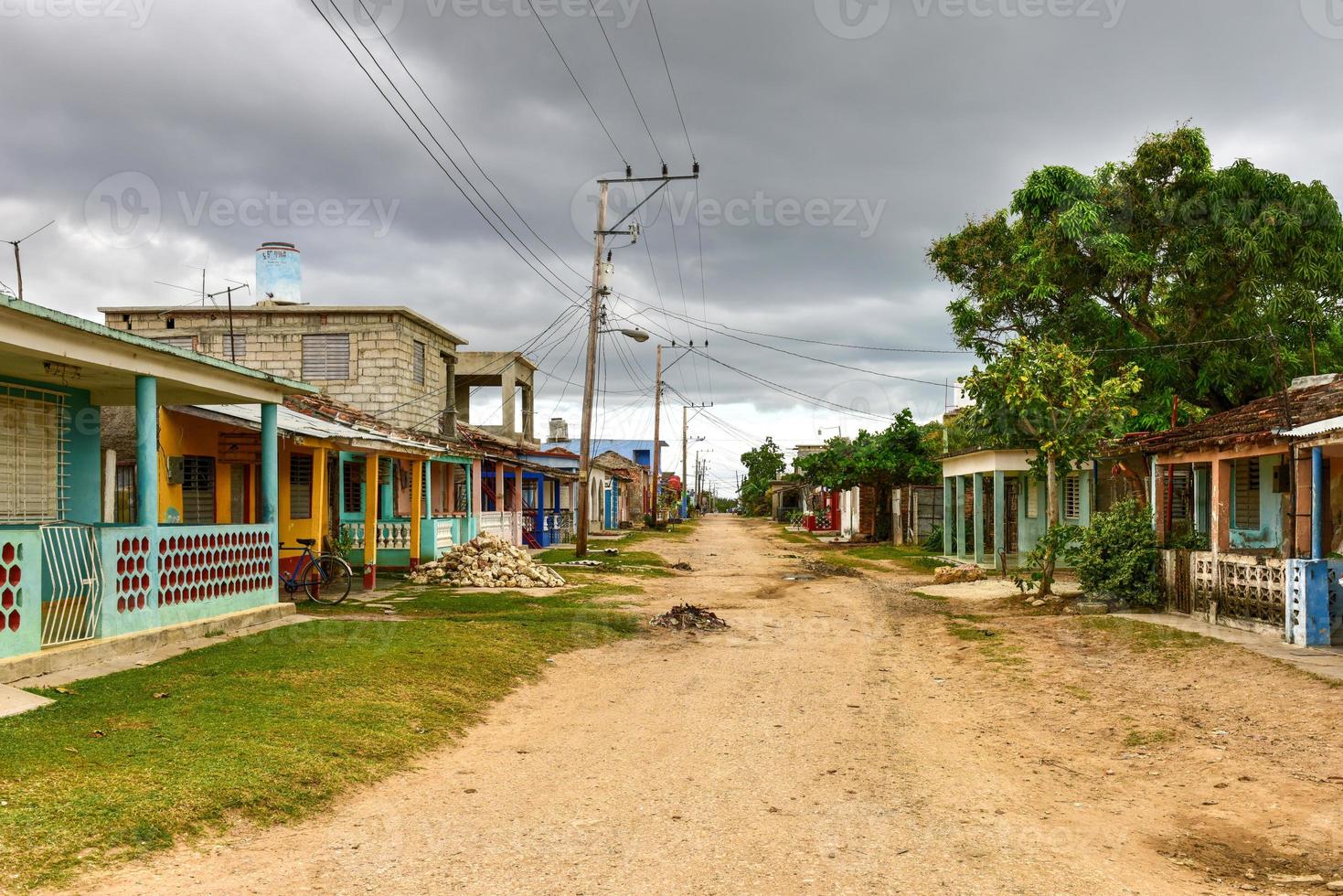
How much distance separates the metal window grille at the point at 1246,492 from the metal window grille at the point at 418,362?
2058 centimetres

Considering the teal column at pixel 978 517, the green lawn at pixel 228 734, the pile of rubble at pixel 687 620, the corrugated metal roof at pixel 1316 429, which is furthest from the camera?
the teal column at pixel 978 517

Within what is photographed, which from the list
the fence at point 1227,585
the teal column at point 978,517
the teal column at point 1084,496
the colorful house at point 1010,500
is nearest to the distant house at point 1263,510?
the fence at point 1227,585

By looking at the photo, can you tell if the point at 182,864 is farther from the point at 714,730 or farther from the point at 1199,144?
the point at 1199,144

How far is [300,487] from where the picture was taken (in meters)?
19.3

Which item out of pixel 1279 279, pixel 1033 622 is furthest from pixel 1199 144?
pixel 1033 622

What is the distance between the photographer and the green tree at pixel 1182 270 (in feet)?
70.3

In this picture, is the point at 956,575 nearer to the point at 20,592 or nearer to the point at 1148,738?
the point at 1148,738

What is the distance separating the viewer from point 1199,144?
2258cm

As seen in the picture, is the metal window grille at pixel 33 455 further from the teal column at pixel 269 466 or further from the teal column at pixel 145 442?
the teal column at pixel 269 466

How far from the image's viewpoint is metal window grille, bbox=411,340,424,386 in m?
27.6

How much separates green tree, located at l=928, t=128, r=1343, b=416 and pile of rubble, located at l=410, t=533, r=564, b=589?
14341 millimetres

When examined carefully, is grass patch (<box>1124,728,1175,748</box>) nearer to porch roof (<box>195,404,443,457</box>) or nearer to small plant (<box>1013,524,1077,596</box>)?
small plant (<box>1013,524,1077,596</box>)

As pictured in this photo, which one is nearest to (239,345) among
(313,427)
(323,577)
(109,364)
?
(313,427)

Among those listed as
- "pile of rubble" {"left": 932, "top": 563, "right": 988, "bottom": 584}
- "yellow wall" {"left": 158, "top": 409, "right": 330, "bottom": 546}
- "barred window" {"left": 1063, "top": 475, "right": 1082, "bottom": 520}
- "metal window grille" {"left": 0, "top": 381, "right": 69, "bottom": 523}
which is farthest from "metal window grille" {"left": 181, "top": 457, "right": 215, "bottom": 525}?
"barred window" {"left": 1063, "top": 475, "right": 1082, "bottom": 520}
